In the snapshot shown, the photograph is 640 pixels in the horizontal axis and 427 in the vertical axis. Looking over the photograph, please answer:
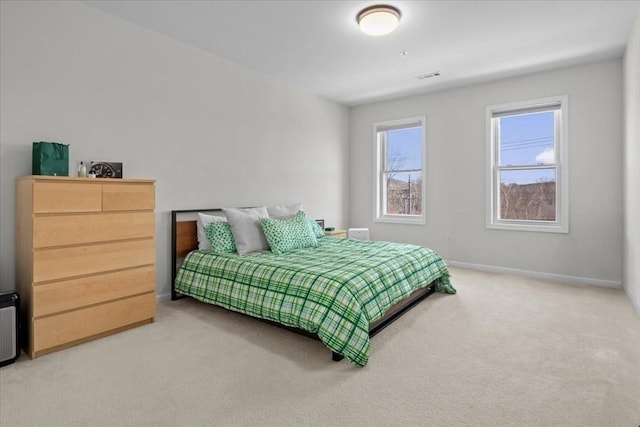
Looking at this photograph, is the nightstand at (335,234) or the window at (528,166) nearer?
the window at (528,166)

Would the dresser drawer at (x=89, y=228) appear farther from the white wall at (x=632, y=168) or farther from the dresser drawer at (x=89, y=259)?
the white wall at (x=632, y=168)

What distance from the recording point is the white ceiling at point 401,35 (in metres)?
2.96

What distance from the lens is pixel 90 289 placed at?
253 centimetres

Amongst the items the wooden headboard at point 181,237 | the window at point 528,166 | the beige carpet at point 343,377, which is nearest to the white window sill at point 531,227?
the window at point 528,166

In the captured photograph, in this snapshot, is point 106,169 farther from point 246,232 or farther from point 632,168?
point 632,168

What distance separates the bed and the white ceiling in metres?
1.86

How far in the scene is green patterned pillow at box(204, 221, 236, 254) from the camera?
11.4 ft

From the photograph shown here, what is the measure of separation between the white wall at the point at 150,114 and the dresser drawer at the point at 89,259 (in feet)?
1.79

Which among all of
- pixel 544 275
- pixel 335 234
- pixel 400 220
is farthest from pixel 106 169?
pixel 544 275

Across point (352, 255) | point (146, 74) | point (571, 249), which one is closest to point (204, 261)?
point (352, 255)

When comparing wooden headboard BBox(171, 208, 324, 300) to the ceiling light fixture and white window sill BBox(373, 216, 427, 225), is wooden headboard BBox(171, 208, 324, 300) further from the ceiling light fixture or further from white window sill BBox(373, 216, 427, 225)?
white window sill BBox(373, 216, 427, 225)

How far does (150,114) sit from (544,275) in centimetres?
501

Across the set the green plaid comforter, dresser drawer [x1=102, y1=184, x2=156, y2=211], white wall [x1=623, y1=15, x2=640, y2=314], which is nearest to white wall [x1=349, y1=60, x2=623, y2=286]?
white wall [x1=623, y1=15, x2=640, y2=314]

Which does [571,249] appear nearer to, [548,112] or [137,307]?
[548,112]
